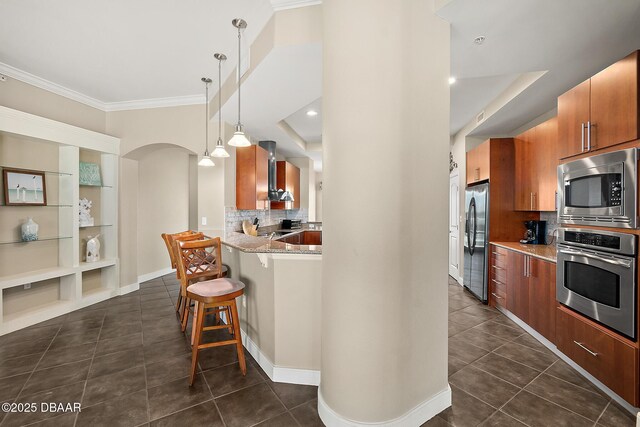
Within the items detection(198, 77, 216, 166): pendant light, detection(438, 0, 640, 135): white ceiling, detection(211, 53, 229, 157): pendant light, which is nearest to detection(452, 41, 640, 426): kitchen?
detection(438, 0, 640, 135): white ceiling

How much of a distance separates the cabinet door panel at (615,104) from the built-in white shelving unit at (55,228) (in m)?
5.40

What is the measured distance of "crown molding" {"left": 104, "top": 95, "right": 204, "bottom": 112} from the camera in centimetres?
405

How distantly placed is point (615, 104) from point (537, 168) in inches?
63.6

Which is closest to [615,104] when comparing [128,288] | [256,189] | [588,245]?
[588,245]

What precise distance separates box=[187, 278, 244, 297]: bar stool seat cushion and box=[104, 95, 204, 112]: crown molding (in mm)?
2808

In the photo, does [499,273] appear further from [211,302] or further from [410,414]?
[211,302]

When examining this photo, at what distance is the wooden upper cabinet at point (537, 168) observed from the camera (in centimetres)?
320

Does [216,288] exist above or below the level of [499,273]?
above

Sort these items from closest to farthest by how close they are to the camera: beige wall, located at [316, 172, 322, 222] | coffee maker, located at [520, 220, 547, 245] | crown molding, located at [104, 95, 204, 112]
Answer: coffee maker, located at [520, 220, 547, 245] < crown molding, located at [104, 95, 204, 112] < beige wall, located at [316, 172, 322, 222]

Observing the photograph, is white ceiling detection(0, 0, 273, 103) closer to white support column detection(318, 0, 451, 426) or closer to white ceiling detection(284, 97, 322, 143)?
white support column detection(318, 0, 451, 426)

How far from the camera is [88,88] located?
3.75m

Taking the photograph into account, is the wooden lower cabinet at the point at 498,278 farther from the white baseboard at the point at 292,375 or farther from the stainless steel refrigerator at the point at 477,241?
the white baseboard at the point at 292,375

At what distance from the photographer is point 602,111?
6.89 ft

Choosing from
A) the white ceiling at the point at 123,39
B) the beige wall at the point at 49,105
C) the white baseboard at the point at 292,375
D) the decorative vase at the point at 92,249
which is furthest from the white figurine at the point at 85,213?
the white baseboard at the point at 292,375
